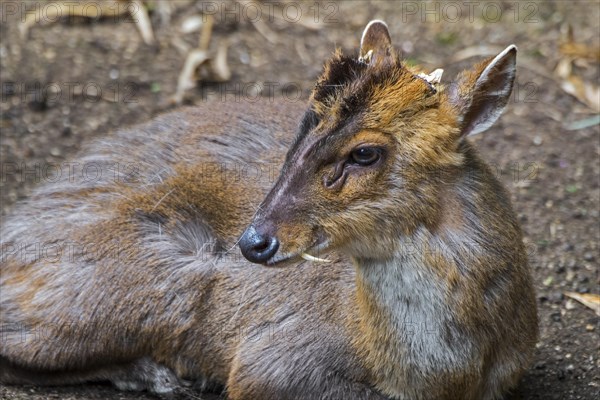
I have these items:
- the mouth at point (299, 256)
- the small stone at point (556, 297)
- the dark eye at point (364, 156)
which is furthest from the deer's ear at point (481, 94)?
the small stone at point (556, 297)

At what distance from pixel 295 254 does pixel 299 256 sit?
4 cm

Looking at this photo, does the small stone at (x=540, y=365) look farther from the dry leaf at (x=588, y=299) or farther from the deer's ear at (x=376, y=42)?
the deer's ear at (x=376, y=42)

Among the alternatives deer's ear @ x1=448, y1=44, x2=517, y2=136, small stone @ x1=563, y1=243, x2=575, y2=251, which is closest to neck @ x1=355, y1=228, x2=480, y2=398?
deer's ear @ x1=448, y1=44, x2=517, y2=136

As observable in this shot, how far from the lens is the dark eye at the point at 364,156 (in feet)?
19.1

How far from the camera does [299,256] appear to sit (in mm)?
5801

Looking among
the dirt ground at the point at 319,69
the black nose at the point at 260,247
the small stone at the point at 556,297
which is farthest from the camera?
the dirt ground at the point at 319,69

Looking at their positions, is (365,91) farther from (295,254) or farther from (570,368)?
(570,368)

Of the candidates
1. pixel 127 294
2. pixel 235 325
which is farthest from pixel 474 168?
pixel 127 294

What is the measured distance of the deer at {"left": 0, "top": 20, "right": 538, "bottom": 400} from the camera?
5.85 m

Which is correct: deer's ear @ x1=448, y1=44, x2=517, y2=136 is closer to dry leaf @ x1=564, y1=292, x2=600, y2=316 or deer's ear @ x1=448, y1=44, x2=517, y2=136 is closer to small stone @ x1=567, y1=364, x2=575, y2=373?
small stone @ x1=567, y1=364, x2=575, y2=373

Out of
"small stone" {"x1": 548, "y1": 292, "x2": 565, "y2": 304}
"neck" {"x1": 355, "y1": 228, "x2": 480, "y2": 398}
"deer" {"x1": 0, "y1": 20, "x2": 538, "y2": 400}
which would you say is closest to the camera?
"deer" {"x1": 0, "y1": 20, "x2": 538, "y2": 400}

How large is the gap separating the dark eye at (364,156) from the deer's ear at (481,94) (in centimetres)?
53

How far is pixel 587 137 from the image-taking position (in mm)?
10188

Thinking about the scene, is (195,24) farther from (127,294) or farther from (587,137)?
(127,294)
